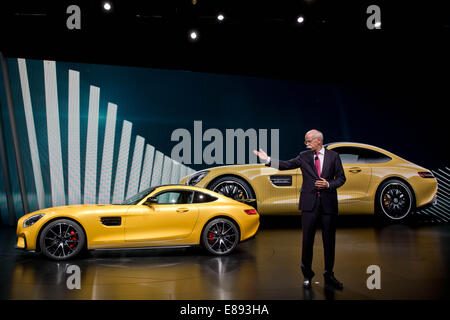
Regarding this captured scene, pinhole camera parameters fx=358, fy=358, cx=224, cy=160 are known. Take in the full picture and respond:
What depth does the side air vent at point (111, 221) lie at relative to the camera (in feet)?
16.5

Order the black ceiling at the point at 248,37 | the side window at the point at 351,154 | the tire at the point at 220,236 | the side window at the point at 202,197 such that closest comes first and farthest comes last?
the tire at the point at 220,236, the side window at the point at 202,197, the black ceiling at the point at 248,37, the side window at the point at 351,154

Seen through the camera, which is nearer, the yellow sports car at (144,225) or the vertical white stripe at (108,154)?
the yellow sports car at (144,225)

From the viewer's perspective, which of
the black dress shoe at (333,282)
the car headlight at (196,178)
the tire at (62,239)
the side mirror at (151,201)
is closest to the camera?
the black dress shoe at (333,282)

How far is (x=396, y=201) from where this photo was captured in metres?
8.27

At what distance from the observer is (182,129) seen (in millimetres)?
9281

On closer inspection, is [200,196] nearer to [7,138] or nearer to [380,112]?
[7,138]

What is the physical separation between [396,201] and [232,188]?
3835mm

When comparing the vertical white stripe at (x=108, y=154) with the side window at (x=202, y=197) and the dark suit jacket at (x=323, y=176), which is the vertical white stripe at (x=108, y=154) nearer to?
the side window at (x=202, y=197)

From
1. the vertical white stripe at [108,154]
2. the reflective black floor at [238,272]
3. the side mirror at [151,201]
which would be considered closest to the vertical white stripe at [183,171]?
the vertical white stripe at [108,154]

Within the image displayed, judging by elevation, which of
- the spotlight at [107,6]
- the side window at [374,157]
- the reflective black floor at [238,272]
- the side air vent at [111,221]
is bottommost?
the reflective black floor at [238,272]

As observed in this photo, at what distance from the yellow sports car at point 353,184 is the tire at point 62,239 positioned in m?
3.17

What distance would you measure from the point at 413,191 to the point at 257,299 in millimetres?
6446

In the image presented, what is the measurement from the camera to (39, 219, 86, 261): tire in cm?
491

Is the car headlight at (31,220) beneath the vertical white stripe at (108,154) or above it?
beneath
